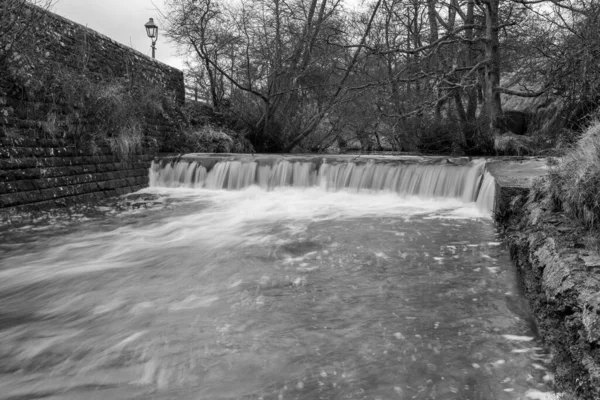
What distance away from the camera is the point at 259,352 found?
2.63 meters

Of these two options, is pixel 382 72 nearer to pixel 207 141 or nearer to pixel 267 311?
pixel 207 141

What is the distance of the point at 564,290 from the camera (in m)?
2.44

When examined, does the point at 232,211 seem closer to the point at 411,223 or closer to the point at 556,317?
the point at 411,223

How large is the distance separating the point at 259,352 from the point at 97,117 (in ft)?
25.5

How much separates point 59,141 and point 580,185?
25.9ft

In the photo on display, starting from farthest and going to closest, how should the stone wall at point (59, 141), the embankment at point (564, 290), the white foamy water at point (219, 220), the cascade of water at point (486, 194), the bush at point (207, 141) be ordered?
the bush at point (207, 141), the stone wall at point (59, 141), the cascade of water at point (486, 194), the white foamy water at point (219, 220), the embankment at point (564, 290)

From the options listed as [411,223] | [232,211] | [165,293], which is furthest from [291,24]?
[165,293]

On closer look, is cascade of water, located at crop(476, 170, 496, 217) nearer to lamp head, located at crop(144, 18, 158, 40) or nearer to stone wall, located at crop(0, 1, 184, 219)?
stone wall, located at crop(0, 1, 184, 219)

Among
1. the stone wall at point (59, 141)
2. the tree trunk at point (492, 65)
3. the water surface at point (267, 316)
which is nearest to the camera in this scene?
the water surface at point (267, 316)

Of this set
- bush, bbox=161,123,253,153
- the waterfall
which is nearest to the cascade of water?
the waterfall

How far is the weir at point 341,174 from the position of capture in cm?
824

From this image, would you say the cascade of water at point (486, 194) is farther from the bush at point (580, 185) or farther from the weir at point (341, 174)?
the bush at point (580, 185)

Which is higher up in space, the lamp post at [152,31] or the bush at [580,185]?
the lamp post at [152,31]

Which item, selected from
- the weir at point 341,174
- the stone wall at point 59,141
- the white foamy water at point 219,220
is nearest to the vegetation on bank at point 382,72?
the weir at point 341,174
